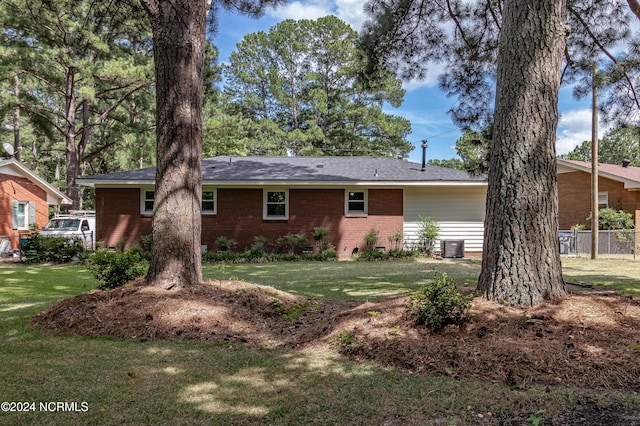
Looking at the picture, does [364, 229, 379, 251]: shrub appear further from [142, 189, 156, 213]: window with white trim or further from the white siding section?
[142, 189, 156, 213]: window with white trim

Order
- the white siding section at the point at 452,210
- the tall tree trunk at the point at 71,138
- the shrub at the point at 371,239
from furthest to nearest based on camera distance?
the tall tree trunk at the point at 71,138 < the white siding section at the point at 452,210 < the shrub at the point at 371,239

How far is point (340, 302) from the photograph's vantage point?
6316 mm

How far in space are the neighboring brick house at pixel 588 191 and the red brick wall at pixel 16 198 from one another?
83.7 ft

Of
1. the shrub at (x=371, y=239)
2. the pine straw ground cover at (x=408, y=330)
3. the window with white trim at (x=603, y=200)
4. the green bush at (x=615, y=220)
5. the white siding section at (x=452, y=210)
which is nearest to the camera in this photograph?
the pine straw ground cover at (x=408, y=330)

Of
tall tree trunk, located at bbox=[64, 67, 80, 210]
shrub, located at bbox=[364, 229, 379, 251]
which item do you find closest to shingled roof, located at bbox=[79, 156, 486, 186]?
shrub, located at bbox=[364, 229, 379, 251]

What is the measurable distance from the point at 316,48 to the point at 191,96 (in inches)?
1163

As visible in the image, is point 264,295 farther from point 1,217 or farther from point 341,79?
point 341,79

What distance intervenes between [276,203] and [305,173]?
1603 millimetres

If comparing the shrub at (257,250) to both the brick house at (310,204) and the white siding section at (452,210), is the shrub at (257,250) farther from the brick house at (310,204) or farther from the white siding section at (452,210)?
the white siding section at (452,210)

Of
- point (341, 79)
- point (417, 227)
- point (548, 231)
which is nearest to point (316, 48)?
point (341, 79)

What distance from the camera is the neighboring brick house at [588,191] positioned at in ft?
59.0

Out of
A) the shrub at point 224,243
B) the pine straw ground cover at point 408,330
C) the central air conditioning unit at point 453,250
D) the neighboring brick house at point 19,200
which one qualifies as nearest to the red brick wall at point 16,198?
the neighboring brick house at point 19,200

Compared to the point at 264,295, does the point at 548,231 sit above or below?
above

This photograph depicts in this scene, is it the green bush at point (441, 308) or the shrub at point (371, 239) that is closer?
the green bush at point (441, 308)
